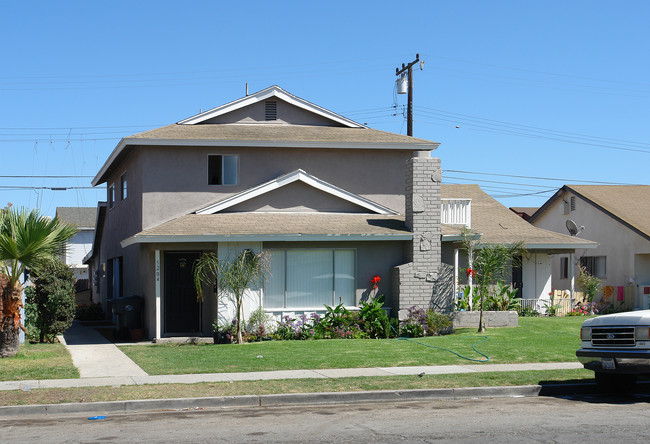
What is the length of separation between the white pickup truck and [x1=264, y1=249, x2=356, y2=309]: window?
938 centimetres

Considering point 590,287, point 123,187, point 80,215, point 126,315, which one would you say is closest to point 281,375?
point 126,315

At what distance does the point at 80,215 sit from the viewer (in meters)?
58.9

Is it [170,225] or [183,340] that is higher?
[170,225]

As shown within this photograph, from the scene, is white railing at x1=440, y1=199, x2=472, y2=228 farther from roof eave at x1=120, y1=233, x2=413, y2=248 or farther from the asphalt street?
the asphalt street

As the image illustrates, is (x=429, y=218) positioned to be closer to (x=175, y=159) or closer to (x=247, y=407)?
(x=175, y=159)

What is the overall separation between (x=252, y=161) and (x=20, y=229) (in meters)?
8.96

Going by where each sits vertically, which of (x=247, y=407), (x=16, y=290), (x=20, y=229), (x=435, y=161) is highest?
(x=435, y=161)

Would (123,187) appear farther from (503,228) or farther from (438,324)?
(503,228)

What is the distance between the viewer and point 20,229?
1566cm

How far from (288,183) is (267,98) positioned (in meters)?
4.15

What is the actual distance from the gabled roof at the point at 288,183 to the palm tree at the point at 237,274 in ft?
7.66

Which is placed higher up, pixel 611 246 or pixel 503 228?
pixel 503 228

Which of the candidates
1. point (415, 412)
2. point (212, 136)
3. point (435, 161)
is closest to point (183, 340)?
point (212, 136)

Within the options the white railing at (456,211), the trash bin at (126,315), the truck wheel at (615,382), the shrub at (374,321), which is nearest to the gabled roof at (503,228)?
the white railing at (456,211)
